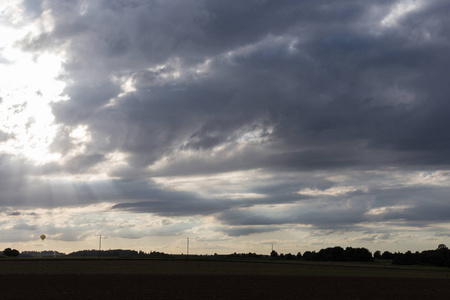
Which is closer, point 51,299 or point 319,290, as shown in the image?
point 51,299

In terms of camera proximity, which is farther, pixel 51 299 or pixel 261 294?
pixel 261 294

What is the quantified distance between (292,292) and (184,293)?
14.0 meters

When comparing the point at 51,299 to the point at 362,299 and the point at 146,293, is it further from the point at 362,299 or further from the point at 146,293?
the point at 362,299

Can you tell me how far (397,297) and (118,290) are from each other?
112 ft

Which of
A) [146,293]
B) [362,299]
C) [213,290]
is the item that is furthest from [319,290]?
[146,293]

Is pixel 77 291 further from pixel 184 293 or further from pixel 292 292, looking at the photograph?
pixel 292 292

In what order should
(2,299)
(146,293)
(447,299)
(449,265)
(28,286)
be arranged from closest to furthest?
(2,299) < (146,293) < (447,299) < (28,286) < (449,265)

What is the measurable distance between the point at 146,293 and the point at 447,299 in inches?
1417

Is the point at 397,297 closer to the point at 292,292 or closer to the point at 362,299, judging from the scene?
the point at 362,299

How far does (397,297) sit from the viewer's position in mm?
61406

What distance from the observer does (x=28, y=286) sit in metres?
64.1

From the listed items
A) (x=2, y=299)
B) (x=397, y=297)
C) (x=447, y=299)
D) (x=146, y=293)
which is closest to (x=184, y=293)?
(x=146, y=293)

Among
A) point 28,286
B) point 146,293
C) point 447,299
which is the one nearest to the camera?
point 146,293

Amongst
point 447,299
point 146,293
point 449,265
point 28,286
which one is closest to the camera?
point 146,293
